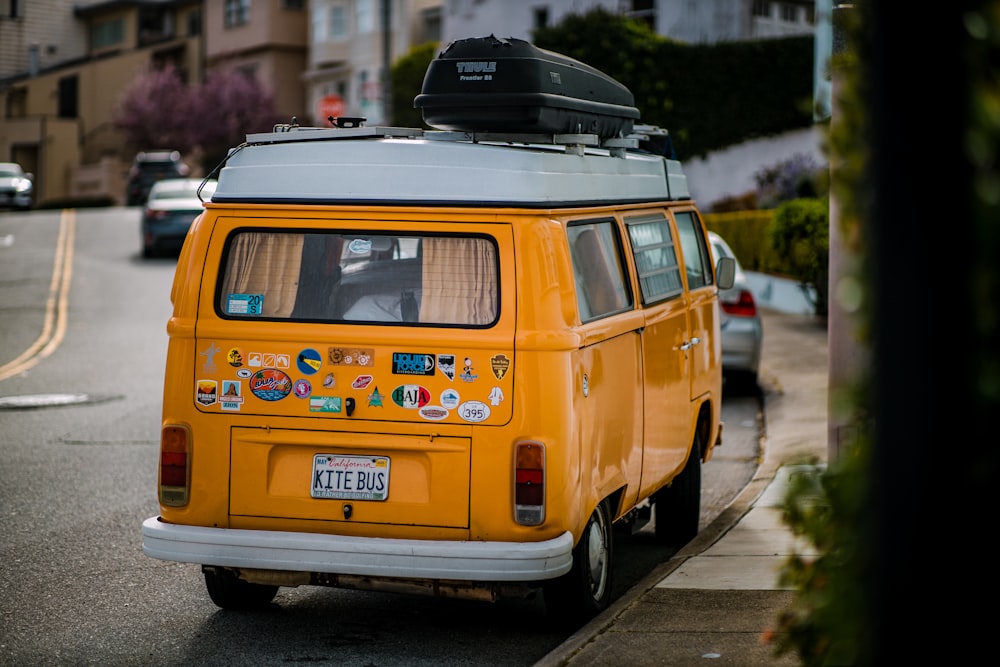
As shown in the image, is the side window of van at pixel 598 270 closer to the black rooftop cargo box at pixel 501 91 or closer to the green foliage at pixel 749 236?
the black rooftop cargo box at pixel 501 91

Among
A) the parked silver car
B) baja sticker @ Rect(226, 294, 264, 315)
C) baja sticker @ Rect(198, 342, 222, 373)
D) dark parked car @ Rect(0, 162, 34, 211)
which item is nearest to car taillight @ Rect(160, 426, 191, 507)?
baja sticker @ Rect(198, 342, 222, 373)

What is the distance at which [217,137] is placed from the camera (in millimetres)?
64188

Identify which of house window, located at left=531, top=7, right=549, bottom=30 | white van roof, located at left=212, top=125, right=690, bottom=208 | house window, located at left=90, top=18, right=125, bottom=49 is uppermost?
house window, located at left=90, top=18, right=125, bottom=49

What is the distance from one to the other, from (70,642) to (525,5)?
3970 cm

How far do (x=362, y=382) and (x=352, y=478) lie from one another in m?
0.40

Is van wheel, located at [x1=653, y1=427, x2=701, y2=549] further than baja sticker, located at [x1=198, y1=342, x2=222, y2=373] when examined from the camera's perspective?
Yes

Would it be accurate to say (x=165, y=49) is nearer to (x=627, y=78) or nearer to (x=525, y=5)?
(x=525, y=5)

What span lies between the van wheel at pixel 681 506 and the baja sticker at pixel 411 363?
8.45 feet

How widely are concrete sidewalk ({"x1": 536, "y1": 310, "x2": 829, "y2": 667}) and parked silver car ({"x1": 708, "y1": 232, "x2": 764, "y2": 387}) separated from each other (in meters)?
3.16

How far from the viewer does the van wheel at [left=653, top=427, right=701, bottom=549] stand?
7934 millimetres

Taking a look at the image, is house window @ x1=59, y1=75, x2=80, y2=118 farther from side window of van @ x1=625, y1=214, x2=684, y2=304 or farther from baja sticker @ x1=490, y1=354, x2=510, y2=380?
baja sticker @ x1=490, y1=354, x2=510, y2=380

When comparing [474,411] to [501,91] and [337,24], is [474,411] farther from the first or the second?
[337,24]

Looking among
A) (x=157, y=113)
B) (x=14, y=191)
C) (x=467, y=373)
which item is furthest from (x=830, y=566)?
(x=157, y=113)

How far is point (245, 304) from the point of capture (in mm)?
6023
